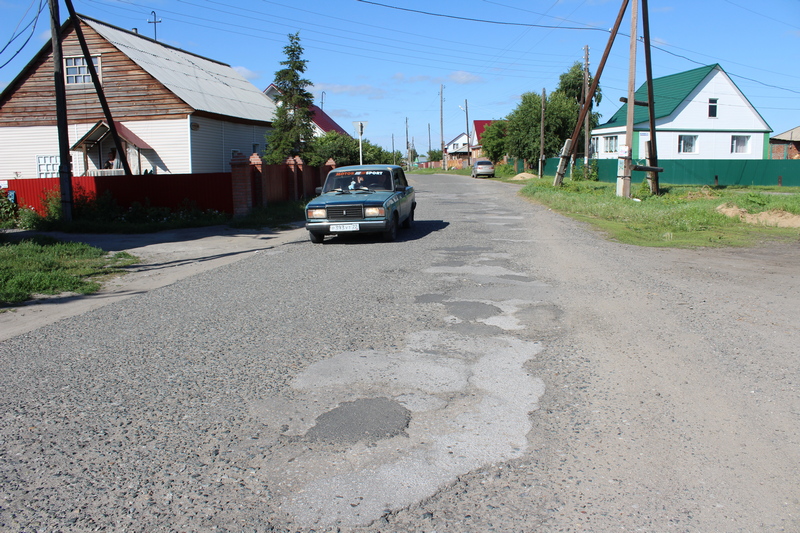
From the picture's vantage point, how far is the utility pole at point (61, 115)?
1631cm

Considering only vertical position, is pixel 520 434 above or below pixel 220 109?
below

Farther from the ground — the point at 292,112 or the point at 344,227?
the point at 292,112

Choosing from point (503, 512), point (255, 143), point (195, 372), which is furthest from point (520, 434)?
point (255, 143)

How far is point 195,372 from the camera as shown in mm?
4887

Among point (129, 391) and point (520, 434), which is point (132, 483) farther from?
point (520, 434)

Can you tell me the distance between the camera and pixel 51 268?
10.0 meters

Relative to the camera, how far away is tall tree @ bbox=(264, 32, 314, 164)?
105 ft

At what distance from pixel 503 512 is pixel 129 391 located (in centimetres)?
291

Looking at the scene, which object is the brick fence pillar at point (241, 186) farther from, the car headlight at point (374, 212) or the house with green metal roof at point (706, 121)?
the house with green metal roof at point (706, 121)

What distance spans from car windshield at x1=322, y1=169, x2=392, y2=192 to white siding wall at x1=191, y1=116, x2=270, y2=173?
42.3ft

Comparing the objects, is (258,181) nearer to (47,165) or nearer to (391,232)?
(391,232)

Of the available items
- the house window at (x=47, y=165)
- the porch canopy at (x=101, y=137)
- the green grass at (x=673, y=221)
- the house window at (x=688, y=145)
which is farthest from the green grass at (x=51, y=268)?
the house window at (x=688, y=145)

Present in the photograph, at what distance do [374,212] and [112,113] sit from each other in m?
17.4

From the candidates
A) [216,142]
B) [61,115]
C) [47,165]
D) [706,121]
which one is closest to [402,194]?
[61,115]
